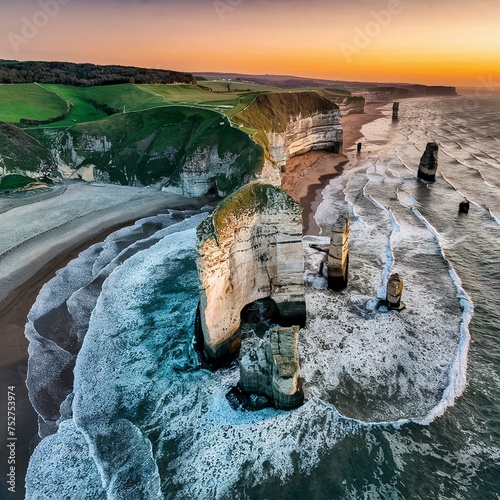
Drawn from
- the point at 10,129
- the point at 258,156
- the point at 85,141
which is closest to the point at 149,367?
the point at 258,156

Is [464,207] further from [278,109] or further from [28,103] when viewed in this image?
[28,103]

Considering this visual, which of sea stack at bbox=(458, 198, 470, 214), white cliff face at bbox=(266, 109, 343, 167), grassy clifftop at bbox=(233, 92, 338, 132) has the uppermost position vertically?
grassy clifftop at bbox=(233, 92, 338, 132)

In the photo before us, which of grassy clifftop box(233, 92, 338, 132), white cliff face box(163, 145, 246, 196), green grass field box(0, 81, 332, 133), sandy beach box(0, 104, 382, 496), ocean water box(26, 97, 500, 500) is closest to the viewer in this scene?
ocean water box(26, 97, 500, 500)

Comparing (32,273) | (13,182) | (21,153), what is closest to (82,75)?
(21,153)

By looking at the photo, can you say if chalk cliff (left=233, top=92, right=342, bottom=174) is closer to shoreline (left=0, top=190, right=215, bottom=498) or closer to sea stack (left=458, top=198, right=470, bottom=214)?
shoreline (left=0, top=190, right=215, bottom=498)

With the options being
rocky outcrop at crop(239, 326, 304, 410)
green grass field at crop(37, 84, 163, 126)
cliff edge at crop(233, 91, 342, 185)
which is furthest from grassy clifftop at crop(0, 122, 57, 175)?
rocky outcrop at crop(239, 326, 304, 410)

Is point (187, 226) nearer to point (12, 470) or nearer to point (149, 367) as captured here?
point (149, 367)
